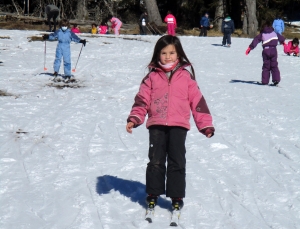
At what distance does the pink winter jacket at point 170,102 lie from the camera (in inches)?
171

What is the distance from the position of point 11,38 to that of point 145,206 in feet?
56.8

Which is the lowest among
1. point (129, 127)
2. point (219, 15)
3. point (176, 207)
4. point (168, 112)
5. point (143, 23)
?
point (176, 207)

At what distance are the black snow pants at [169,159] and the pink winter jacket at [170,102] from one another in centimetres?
8

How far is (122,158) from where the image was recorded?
639 cm

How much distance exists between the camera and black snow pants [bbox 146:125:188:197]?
438cm

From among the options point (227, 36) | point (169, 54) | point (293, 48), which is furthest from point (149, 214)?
point (227, 36)

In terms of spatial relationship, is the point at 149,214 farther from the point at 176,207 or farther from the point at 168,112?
the point at 168,112

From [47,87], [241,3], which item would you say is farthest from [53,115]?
[241,3]

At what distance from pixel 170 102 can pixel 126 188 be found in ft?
4.06

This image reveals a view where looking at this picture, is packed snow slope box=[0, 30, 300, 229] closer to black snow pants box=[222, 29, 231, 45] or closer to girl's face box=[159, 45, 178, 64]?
girl's face box=[159, 45, 178, 64]

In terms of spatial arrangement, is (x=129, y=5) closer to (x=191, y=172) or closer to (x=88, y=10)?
(x=88, y=10)

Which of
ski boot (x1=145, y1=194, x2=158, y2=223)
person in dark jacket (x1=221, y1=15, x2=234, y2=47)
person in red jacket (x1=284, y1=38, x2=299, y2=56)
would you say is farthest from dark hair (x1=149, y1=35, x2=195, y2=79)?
person in dark jacket (x1=221, y1=15, x2=234, y2=47)

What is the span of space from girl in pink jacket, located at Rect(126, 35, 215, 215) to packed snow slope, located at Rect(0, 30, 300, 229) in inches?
12.6

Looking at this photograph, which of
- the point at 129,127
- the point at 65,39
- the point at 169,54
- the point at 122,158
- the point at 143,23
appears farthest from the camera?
the point at 143,23
